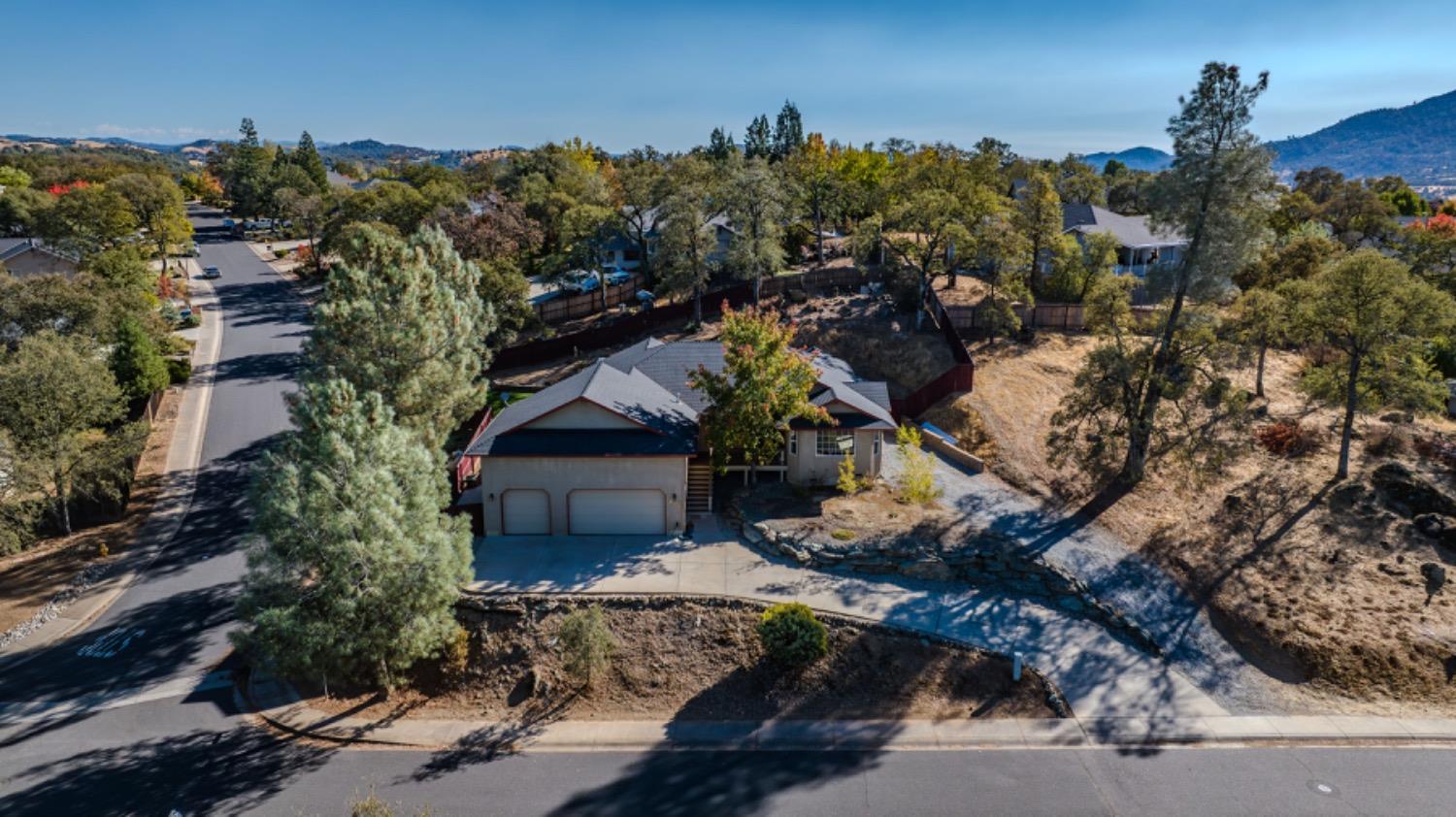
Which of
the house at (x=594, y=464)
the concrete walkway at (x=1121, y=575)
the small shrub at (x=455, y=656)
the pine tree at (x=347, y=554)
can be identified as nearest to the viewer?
the pine tree at (x=347, y=554)

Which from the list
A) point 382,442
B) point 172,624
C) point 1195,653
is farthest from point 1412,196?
point 172,624

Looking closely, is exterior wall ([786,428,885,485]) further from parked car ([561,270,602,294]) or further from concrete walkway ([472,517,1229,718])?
parked car ([561,270,602,294])

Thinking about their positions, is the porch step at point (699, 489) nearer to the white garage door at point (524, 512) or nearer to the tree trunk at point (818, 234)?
the white garage door at point (524, 512)

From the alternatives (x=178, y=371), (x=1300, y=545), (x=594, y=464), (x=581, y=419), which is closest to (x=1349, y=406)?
(x=1300, y=545)

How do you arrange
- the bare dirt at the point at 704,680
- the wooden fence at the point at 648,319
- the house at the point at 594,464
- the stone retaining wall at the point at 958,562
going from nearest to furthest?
the bare dirt at the point at 704,680 < the stone retaining wall at the point at 958,562 < the house at the point at 594,464 < the wooden fence at the point at 648,319

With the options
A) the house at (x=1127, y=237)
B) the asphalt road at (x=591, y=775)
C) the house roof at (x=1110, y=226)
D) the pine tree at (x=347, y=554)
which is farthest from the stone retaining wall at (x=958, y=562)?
the house roof at (x=1110, y=226)

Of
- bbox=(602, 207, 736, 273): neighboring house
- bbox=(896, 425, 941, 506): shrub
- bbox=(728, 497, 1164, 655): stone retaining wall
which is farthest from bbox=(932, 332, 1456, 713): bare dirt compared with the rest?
bbox=(602, 207, 736, 273): neighboring house

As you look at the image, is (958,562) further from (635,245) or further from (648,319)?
(635,245)
